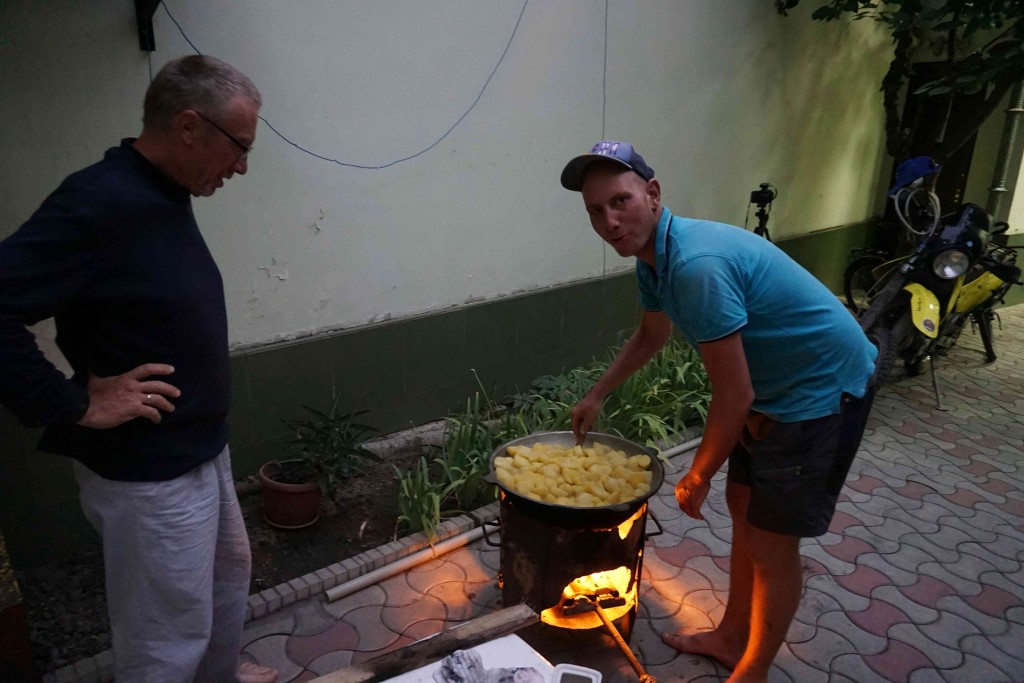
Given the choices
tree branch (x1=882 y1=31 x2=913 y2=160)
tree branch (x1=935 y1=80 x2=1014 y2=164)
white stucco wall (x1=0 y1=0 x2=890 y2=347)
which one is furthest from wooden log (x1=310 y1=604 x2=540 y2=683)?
tree branch (x1=882 y1=31 x2=913 y2=160)

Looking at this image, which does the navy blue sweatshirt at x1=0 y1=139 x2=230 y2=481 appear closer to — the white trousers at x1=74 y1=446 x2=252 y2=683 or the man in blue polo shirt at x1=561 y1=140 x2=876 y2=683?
the white trousers at x1=74 y1=446 x2=252 y2=683

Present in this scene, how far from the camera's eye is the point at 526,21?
4.68m

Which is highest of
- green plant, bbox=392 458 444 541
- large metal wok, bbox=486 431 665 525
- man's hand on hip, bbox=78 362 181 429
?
man's hand on hip, bbox=78 362 181 429

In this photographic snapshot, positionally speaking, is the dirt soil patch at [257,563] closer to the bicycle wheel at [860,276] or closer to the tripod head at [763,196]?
the tripod head at [763,196]

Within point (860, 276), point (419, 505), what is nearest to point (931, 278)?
point (860, 276)

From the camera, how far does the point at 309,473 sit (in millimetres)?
3623

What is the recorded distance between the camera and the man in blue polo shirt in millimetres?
2043

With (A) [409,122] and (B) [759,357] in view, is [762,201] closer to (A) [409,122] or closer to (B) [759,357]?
(A) [409,122]

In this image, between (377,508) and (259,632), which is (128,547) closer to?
(259,632)

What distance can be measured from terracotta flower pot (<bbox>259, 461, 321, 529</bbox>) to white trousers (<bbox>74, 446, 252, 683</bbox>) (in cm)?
122

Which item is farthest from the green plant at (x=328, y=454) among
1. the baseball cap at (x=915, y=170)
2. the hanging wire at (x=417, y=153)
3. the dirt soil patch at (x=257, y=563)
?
the baseball cap at (x=915, y=170)

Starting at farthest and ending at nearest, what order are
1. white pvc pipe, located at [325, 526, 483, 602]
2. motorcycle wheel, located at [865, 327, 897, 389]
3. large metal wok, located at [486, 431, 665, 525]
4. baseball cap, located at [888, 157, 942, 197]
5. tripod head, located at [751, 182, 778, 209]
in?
1. tripod head, located at [751, 182, 778, 209]
2. baseball cap, located at [888, 157, 942, 197]
3. motorcycle wheel, located at [865, 327, 897, 389]
4. white pvc pipe, located at [325, 526, 483, 602]
5. large metal wok, located at [486, 431, 665, 525]

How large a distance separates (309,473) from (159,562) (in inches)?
64.8

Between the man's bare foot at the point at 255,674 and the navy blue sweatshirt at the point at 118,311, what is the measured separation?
108 centimetres
